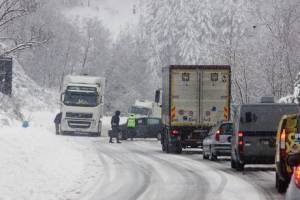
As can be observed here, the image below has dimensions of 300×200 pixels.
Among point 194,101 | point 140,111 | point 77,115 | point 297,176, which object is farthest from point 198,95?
point 140,111

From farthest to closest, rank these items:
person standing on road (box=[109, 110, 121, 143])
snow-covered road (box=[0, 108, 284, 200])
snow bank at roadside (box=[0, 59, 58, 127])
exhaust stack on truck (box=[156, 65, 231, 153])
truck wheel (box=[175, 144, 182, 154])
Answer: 1. snow bank at roadside (box=[0, 59, 58, 127])
2. person standing on road (box=[109, 110, 121, 143])
3. truck wheel (box=[175, 144, 182, 154])
4. exhaust stack on truck (box=[156, 65, 231, 153])
5. snow-covered road (box=[0, 108, 284, 200])

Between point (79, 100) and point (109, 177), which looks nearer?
point (109, 177)

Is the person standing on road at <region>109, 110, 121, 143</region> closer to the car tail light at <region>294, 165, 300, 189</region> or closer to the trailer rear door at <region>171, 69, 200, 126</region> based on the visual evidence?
the trailer rear door at <region>171, 69, 200, 126</region>

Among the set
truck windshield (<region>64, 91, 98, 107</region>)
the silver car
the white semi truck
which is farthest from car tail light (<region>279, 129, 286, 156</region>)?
truck windshield (<region>64, 91, 98, 107</region>)

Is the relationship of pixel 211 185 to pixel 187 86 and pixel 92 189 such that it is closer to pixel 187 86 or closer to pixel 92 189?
pixel 92 189

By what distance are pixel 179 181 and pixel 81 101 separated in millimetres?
29811

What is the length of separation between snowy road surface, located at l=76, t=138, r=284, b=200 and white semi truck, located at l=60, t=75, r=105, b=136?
22284 mm

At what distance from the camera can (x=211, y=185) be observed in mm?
16594

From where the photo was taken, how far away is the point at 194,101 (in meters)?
30.2

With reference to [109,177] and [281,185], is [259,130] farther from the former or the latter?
[281,185]

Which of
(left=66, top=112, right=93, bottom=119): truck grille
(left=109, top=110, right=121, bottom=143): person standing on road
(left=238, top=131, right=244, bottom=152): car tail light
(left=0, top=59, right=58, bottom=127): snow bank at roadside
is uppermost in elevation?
(left=0, top=59, right=58, bottom=127): snow bank at roadside

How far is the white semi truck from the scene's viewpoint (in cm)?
4675

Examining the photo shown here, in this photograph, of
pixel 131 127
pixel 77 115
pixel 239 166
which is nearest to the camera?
pixel 239 166

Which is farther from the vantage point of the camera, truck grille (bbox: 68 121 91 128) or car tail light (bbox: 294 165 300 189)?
truck grille (bbox: 68 121 91 128)
